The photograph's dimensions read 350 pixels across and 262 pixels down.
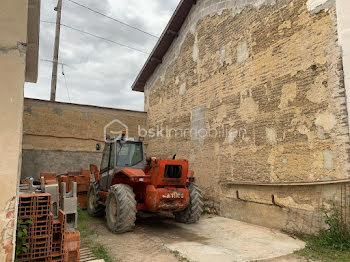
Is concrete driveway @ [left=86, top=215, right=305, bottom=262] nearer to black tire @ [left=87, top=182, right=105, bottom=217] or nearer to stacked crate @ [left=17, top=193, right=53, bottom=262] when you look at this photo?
black tire @ [left=87, top=182, right=105, bottom=217]

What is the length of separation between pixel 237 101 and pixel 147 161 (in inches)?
122

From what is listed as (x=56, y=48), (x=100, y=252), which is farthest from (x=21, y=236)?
(x=56, y=48)

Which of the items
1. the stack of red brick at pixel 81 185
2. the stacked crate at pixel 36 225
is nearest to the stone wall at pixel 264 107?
the stack of red brick at pixel 81 185

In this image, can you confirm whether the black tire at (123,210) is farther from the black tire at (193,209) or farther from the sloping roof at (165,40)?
the sloping roof at (165,40)

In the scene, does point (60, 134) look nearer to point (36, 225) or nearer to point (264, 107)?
point (264, 107)

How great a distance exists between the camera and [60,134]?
11.5 meters

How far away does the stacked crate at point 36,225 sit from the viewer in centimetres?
302

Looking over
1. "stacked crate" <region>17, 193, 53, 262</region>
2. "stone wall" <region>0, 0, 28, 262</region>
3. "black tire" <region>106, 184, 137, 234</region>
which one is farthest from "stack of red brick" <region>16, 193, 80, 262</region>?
"black tire" <region>106, 184, 137, 234</region>

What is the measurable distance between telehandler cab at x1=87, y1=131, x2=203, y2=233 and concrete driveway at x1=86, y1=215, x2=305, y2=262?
1.23 feet

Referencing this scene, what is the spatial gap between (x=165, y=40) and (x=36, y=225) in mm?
10101

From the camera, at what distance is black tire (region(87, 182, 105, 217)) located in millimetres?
7381

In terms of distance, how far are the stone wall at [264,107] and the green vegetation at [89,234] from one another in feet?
12.0

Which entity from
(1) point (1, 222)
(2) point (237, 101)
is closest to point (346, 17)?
(2) point (237, 101)

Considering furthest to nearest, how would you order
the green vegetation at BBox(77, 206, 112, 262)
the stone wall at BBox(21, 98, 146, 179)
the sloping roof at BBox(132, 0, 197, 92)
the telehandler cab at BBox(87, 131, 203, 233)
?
the stone wall at BBox(21, 98, 146, 179)
the sloping roof at BBox(132, 0, 197, 92)
the telehandler cab at BBox(87, 131, 203, 233)
the green vegetation at BBox(77, 206, 112, 262)
